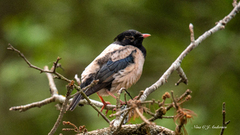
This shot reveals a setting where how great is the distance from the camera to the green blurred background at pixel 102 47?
7090mm

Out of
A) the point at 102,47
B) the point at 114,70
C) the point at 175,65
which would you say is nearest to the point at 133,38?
the point at 114,70

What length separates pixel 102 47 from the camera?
26.7 ft

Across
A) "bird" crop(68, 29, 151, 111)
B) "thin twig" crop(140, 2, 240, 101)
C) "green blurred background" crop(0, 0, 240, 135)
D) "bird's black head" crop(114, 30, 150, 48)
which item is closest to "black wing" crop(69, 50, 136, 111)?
"bird" crop(68, 29, 151, 111)

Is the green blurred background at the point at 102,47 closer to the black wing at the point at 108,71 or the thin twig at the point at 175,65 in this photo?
the black wing at the point at 108,71

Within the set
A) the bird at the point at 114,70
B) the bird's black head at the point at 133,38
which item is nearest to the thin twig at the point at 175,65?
the bird at the point at 114,70

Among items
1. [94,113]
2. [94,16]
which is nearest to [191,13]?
[94,16]

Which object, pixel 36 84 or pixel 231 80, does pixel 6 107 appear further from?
pixel 231 80

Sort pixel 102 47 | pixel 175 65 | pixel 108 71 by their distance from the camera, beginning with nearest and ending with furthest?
pixel 175 65
pixel 108 71
pixel 102 47

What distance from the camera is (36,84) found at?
769cm

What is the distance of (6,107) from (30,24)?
2.44 metres

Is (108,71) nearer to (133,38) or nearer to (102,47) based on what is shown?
(133,38)

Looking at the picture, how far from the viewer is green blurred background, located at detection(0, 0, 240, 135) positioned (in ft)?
23.3

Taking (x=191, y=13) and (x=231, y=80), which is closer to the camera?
(x=231, y=80)

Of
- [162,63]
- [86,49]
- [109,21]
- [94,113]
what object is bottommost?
[94,113]
